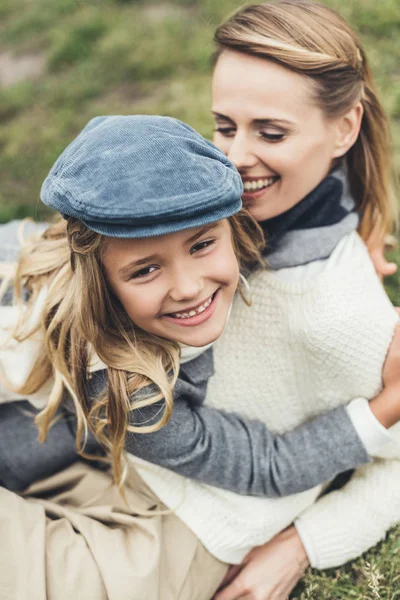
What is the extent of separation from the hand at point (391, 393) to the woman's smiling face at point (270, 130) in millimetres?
622

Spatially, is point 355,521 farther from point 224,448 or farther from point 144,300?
point 144,300

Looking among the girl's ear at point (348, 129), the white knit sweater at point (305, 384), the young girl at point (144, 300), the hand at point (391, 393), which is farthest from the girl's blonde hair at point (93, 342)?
the hand at point (391, 393)

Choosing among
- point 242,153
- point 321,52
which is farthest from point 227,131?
point 321,52

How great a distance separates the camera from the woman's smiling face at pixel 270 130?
2359 millimetres

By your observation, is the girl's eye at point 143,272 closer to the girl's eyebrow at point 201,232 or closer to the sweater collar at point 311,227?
the girl's eyebrow at point 201,232

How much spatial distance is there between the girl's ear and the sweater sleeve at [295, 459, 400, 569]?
3.91 ft

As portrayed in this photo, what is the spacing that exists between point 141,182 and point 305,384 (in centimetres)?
110

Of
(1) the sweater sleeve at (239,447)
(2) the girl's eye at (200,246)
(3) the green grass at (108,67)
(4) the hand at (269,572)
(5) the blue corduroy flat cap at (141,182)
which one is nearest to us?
(5) the blue corduroy flat cap at (141,182)

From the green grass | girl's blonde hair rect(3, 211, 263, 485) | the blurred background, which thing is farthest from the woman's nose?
the blurred background

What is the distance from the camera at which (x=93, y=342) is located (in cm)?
216

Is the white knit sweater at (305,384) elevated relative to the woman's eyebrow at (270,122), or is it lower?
lower

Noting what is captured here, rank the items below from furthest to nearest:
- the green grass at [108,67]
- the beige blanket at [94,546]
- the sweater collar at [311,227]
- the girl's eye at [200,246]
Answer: the green grass at [108,67]
the sweater collar at [311,227]
the beige blanket at [94,546]
the girl's eye at [200,246]

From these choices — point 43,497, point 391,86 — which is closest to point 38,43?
point 391,86

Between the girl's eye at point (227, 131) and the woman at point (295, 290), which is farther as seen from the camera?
the girl's eye at point (227, 131)
